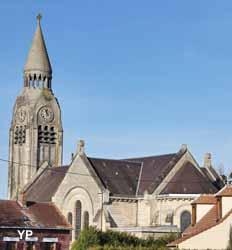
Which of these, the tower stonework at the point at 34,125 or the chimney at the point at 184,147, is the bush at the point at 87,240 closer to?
the chimney at the point at 184,147

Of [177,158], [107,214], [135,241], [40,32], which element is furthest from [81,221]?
[40,32]

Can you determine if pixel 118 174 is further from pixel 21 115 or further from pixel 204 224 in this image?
pixel 204 224

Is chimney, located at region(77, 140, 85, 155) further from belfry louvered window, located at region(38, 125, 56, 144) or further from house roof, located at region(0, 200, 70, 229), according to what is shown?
belfry louvered window, located at region(38, 125, 56, 144)

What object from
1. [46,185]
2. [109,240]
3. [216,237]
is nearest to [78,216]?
[46,185]

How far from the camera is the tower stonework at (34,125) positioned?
316ft

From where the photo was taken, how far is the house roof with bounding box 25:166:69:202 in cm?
8388

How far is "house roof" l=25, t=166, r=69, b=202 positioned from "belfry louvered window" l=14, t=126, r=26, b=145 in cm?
706

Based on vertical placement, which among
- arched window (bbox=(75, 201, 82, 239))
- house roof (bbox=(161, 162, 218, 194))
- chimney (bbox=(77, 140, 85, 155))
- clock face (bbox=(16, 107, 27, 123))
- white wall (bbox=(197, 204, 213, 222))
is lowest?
white wall (bbox=(197, 204, 213, 222))

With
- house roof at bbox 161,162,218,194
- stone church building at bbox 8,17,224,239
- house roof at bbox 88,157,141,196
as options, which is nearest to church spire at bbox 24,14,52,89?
stone church building at bbox 8,17,224,239

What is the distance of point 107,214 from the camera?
7344 cm

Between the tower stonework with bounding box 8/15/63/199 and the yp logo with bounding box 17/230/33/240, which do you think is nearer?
the yp logo with bounding box 17/230/33/240

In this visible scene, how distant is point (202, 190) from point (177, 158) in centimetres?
498

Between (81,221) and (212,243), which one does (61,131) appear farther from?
(212,243)

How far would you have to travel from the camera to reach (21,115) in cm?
9931
